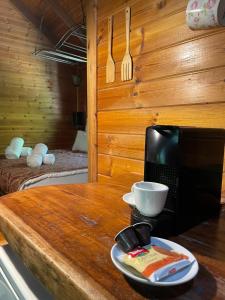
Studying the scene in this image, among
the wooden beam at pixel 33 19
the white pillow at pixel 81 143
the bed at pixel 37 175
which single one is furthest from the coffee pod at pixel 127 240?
the wooden beam at pixel 33 19

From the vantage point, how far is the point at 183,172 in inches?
29.1

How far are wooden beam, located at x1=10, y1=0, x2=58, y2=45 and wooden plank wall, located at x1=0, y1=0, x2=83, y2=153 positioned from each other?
8 cm

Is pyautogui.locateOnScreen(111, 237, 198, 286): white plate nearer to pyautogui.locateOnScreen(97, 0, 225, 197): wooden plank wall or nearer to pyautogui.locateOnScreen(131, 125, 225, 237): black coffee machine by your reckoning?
pyautogui.locateOnScreen(131, 125, 225, 237): black coffee machine

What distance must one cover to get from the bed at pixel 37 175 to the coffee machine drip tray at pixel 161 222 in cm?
194

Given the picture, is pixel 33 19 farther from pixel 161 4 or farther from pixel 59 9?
pixel 161 4

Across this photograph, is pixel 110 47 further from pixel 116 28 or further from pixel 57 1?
pixel 57 1

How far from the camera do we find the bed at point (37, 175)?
246 centimetres

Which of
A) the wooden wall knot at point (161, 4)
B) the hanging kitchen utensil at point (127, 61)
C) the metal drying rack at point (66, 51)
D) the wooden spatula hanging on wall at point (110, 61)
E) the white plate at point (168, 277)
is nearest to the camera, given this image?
the white plate at point (168, 277)

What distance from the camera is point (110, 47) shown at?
156 centimetres

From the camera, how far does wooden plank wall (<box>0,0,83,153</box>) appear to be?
4445 mm

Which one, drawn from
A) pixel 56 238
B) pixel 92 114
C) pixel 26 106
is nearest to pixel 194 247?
pixel 56 238

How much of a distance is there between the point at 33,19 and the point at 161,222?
512 cm

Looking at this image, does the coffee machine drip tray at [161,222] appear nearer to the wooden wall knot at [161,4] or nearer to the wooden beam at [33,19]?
the wooden wall knot at [161,4]

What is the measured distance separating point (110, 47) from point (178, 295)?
1.47m
